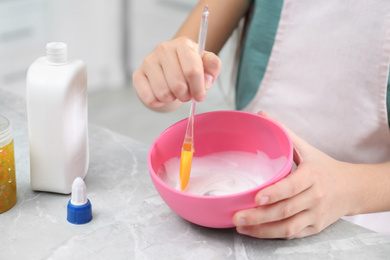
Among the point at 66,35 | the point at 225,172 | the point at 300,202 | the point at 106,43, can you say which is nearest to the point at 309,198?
the point at 300,202

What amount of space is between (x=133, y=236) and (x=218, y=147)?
0.19 m

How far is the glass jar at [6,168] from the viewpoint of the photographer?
0.62m

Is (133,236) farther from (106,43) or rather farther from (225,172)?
(106,43)

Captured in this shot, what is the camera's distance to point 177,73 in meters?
0.64

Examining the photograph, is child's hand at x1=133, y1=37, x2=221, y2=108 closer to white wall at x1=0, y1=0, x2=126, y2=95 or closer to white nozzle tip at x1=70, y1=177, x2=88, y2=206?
white nozzle tip at x1=70, y1=177, x2=88, y2=206

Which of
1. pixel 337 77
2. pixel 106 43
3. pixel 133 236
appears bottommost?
pixel 106 43

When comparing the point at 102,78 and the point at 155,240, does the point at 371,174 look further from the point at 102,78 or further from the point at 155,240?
the point at 102,78

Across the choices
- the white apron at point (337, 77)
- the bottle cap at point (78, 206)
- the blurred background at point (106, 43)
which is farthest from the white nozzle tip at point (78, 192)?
the blurred background at point (106, 43)

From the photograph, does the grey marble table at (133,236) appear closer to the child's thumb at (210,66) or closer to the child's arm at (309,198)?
the child's arm at (309,198)

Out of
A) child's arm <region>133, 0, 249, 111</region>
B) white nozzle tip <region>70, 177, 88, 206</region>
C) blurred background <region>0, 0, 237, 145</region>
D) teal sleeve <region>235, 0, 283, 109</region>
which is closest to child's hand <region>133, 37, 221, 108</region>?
child's arm <region>133, 0, 249, 111</region>

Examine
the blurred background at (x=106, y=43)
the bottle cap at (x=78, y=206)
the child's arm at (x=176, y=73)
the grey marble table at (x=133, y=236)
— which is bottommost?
the blurred background at (x=106, y=43)

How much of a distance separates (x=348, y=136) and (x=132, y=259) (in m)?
0.48

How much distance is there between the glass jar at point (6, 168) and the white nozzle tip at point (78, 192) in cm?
8

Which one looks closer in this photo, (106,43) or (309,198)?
(309,198)
